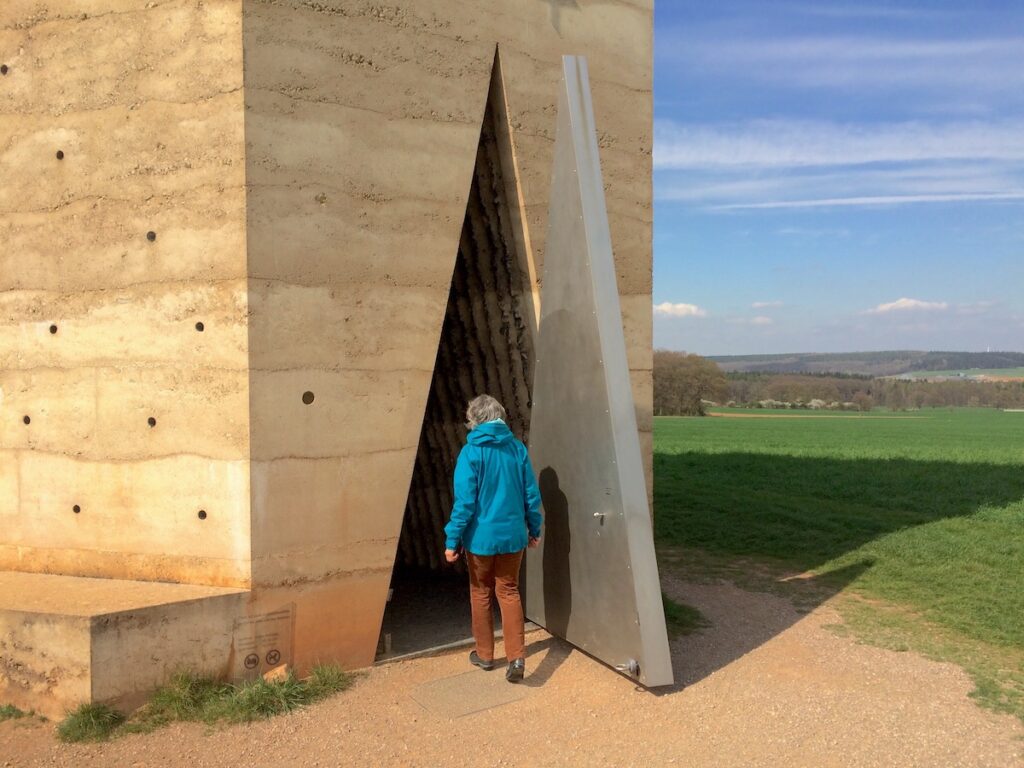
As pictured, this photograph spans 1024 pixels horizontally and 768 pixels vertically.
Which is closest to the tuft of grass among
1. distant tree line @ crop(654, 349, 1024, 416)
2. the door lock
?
the door lock

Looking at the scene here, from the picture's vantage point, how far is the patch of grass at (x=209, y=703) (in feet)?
17.0

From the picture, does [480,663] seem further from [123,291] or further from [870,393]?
[870,393]

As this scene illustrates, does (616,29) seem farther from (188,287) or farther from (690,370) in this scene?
(690,370)

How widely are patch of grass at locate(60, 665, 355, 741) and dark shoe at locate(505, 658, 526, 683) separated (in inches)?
49.2

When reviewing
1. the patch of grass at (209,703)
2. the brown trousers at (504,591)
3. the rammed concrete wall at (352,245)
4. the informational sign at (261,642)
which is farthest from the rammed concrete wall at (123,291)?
the brown trousers at (504,591)

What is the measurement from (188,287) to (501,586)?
120 inches

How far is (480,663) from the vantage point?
20.5 ft

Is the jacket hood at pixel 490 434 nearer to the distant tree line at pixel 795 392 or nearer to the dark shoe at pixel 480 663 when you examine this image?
the dark shoe at pixel 480 663

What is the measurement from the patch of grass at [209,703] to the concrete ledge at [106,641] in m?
0.09

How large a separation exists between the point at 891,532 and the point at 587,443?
830cm

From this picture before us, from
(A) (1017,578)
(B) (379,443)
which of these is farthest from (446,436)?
(A) (1017,578)

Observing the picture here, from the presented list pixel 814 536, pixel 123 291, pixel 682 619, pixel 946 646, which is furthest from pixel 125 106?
pixel 814 536

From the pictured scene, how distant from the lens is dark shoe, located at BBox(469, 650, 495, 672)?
6227 millimetres

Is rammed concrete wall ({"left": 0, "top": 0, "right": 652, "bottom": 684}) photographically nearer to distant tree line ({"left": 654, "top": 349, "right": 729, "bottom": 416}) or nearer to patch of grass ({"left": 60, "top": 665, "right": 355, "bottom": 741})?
patch of grass ({"left": 60, "top": 665, "right": 355, "bottom": 741})
